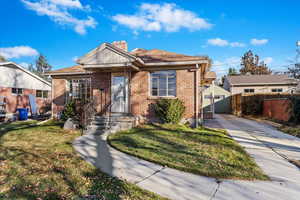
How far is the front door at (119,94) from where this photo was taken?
10.4m

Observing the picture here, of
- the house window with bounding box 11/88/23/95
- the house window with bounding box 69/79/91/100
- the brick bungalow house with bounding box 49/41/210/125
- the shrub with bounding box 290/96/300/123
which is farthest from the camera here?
the house window with bounding box 11/88/23/95

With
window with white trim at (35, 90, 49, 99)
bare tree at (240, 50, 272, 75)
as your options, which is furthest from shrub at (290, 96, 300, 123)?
bare tree at (240, 50, 272, 75)

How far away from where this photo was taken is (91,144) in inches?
262

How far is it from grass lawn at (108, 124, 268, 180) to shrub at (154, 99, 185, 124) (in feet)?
5.06

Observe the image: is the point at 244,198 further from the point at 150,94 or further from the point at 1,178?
the point at 150,94

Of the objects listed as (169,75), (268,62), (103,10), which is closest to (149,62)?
(169,75)

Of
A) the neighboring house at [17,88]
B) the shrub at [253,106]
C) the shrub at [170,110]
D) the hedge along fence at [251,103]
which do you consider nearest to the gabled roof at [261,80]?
the hedge along fence at [251,103]

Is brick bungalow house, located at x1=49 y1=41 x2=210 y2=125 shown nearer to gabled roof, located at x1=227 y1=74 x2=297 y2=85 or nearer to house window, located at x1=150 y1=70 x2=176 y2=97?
house window, located at x1=150 y1=70 x2=176 y2=97

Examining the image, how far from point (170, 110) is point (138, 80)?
2.72 m

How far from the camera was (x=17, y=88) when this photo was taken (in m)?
16.4

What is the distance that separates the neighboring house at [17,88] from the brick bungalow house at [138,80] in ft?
30.0

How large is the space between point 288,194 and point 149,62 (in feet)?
26.7

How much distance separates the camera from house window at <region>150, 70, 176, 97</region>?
32.7 ft

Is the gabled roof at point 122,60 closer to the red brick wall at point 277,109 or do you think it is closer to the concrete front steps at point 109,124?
the concrete front steps at point 109,124
